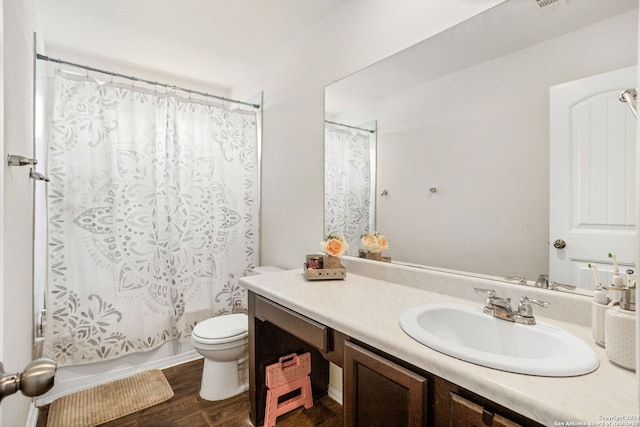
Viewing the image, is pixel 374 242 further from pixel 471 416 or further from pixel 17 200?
pixel 17 200

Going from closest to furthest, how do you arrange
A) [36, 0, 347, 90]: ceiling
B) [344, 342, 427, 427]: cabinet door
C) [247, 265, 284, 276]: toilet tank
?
[344, 342, 427, 427]: cabinet door → [36, 0, 347, 90]: ceiling → [247, 265, 284, 276]: toilet tank

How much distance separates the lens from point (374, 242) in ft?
5.56

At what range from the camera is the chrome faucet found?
981 mm

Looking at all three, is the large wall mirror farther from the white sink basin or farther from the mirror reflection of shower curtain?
the white sink basin

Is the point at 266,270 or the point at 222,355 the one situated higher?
the point at 266,270

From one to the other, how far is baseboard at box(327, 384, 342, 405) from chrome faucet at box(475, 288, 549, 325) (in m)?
1.23

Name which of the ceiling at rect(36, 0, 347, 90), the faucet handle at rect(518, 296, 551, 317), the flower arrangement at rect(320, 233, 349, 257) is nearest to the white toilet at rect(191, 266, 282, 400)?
the flower arrangement at rect(320, 233, 349, 257)

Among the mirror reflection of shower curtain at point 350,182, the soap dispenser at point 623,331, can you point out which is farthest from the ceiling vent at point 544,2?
the soap dispenser at point 623,331

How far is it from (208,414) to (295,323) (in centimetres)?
103

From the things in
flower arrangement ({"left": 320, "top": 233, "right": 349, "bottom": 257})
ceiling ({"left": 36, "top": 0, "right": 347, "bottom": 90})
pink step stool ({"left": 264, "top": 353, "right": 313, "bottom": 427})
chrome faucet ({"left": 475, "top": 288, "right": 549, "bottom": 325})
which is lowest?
pink step stool ({"left": 264, "top": 353, "right": 313, "bottom": 427})

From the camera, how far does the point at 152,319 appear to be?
223cm

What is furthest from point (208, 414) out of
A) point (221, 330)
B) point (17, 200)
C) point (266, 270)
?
point (17, 200)

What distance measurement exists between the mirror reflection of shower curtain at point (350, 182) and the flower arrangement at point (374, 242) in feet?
0.15

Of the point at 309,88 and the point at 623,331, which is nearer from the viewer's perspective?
the point at 623,331
